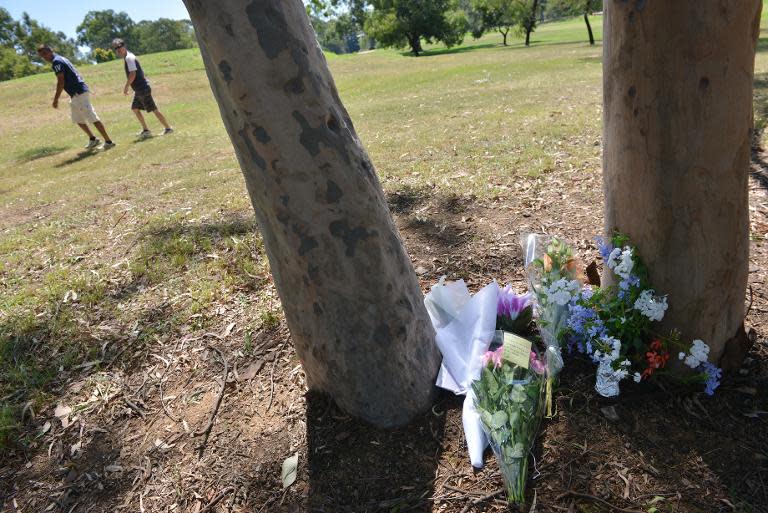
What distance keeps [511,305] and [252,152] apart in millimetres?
1548

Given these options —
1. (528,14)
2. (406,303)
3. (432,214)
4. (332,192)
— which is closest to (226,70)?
(332,192)

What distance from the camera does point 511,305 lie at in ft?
8.50

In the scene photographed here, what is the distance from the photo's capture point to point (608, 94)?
6.33 ft

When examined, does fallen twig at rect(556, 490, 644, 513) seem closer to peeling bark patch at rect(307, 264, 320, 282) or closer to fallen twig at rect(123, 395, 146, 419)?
peeling bark patch at rect(307, 264, 320, 282)

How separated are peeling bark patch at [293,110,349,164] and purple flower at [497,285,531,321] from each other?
4.20 feet

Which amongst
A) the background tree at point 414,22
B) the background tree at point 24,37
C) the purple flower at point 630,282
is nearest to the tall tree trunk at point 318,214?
the purple flower at point 630,282

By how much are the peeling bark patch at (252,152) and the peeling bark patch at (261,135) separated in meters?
0.04

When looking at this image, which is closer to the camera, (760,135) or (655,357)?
(655,357)

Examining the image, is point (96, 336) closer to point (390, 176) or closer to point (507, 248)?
point (507, 248)

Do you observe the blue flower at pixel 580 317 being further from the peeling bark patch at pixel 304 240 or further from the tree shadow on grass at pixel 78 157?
the tree shadow on grass at pixel 78 157

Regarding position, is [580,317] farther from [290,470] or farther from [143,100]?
[143,100]

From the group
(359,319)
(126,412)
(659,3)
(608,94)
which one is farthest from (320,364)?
(659,3)

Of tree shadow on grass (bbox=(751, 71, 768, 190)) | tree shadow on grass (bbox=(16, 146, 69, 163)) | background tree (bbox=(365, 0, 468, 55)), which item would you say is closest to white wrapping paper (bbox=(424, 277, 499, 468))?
tree shadow on grass (bbox=(751, 71, 768, 190))

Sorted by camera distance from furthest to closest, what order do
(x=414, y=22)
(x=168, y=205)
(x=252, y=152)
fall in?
(x=414, y=22) < (x=168, y=205) < (x=252, y=152)
